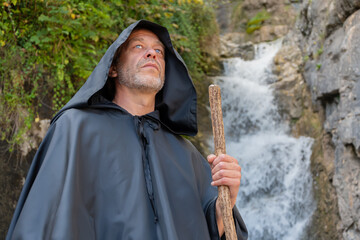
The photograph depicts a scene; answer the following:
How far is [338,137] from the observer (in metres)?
5.73

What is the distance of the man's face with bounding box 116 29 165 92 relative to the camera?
2082 millimetres

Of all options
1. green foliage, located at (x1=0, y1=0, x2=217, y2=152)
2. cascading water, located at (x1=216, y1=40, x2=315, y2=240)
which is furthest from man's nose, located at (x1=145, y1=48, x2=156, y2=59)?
cascading water, located at (x1=216, y1=40, x2=315, y2=240)

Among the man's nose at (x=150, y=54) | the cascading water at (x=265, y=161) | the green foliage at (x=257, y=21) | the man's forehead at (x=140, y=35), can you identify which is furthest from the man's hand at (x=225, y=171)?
the green foliage at (x=257, y=21)

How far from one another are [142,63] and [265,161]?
559cm

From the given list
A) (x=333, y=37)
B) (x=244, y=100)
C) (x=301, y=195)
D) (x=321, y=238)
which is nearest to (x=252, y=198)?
(x=301, y=195)

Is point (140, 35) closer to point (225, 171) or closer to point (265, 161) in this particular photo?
point (225, 171)

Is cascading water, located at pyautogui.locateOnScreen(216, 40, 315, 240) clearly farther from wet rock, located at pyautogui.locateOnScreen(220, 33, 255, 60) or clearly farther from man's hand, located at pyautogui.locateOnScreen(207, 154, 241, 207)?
man's hand, located at pyautogui.locateOnScreen(207, 154, 241, 207)

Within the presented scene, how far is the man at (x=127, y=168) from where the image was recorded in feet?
4.93

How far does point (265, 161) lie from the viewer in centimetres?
721

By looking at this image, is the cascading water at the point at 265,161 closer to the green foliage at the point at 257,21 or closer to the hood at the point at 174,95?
the hood at the point at 174,95

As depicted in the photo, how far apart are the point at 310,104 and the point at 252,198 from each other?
8.05 feet

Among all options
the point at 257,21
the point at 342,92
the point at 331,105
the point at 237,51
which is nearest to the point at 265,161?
the point at 331,105

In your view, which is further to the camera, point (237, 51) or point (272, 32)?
point (272, 32)

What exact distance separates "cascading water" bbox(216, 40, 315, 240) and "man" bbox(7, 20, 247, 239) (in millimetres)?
4605
